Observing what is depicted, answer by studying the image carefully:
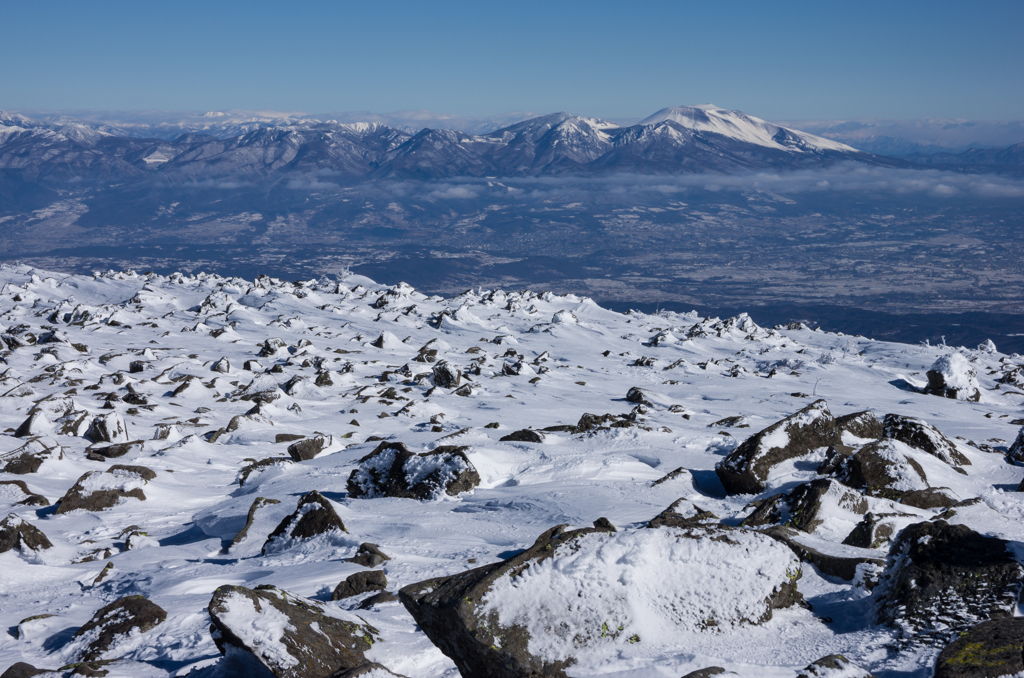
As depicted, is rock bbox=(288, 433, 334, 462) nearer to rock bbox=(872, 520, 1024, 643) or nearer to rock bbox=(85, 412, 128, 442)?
rock bbox=(85, 412, 128, 442)

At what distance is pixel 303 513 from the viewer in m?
8.34

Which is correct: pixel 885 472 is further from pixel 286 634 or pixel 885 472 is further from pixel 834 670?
pixel 286 634

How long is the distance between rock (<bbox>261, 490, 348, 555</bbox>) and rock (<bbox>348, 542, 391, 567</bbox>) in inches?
29.7

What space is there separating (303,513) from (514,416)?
434 inches

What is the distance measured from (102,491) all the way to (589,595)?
35.0 ft

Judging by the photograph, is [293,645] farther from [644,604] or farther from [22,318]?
[22,318]

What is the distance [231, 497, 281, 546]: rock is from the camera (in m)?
8.80

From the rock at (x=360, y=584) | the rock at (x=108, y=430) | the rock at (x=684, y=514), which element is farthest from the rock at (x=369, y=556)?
the rock at (x=108, y=430)

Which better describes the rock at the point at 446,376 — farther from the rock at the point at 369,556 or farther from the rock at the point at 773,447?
the rock at the point at 369,556

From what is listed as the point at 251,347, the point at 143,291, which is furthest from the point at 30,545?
the point at 143,291

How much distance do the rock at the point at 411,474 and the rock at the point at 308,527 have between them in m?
2.08

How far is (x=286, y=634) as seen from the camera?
439 centimetres

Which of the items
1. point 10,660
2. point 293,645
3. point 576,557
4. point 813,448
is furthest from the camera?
point 813,448

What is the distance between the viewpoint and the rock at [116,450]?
14125 millimetres
